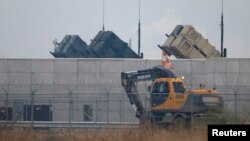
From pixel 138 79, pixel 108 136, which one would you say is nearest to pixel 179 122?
pixel 138 79

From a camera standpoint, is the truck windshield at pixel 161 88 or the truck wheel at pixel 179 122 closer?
the truck wheel at pixel 179 122

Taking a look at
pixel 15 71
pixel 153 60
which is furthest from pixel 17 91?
pixel 153 60

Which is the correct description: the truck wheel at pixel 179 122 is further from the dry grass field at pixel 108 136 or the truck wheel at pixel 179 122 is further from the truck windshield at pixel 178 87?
the dry grass field at pixel 108 136

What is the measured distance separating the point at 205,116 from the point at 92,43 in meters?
22.4

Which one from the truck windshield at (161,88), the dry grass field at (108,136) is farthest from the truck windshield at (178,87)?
the dry grass field at (108,136)

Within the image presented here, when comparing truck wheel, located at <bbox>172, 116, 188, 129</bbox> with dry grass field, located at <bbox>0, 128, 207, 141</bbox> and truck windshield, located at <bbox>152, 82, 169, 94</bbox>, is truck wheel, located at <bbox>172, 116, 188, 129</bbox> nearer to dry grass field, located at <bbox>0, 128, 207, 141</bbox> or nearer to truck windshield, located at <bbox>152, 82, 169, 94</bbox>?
truck windshield, located at <bbox>152, 82, 169, 94</bbox>

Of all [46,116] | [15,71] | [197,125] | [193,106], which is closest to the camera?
[197,125]

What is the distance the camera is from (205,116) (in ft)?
123

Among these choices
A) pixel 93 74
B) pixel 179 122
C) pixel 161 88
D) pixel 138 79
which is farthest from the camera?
pixel 93 74

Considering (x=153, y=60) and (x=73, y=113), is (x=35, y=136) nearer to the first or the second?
(x=73, y=113)

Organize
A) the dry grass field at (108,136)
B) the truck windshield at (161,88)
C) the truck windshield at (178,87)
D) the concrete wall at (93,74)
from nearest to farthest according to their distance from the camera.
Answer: the dry grass field at (108,136)
the truck windshield at (161,88)
the truck windshield at (178,87)
the concrete wall at (93,74)

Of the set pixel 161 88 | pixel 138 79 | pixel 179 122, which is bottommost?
pixel 179 122

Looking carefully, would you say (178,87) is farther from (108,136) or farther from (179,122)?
(108,136)

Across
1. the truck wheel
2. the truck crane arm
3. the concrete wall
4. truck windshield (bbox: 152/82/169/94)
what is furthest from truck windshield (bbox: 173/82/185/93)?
the concrete wall
